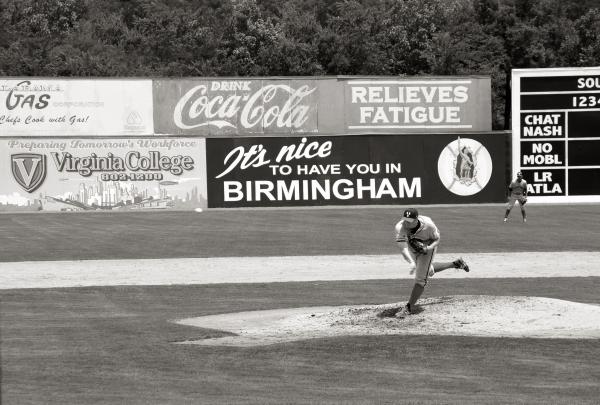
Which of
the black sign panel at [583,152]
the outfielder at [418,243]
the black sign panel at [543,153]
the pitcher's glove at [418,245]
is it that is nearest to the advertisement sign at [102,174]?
the black sign panel at [543,153]

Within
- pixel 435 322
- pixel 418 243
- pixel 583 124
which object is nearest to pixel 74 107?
pixel 583 124

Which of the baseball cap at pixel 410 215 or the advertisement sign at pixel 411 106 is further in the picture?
the advertisement sign at pixel 411 106

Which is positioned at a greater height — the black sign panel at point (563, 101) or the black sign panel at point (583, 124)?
the black sign panel at point (563, 101)

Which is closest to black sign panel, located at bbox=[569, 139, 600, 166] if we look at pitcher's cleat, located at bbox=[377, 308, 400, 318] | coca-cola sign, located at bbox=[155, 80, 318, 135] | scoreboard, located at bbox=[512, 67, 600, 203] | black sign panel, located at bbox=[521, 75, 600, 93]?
scoreboard, located at bbox=[512, 67, 600, 203]

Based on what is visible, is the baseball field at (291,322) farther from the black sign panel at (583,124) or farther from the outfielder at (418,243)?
the black sign panel at (583,124)

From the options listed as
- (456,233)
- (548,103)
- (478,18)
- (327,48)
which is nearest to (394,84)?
(548,103)

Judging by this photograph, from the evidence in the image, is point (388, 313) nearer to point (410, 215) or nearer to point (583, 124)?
point (410, 215)
